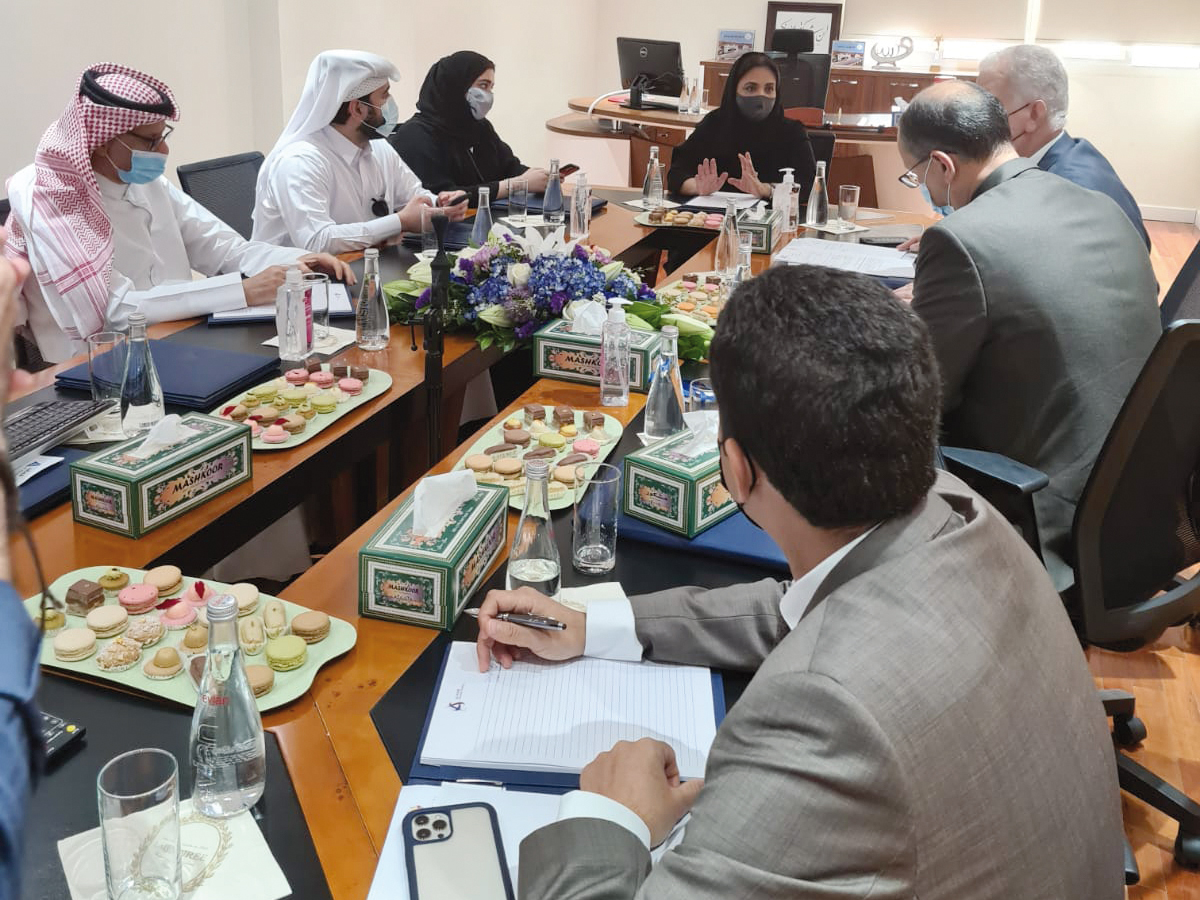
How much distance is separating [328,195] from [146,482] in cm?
222

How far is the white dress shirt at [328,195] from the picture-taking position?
3309 mm

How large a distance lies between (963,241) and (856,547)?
1.33 meters

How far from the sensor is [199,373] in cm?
207

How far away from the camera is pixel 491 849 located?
39.3 inches

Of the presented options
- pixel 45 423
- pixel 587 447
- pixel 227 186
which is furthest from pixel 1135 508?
pixel 227 186

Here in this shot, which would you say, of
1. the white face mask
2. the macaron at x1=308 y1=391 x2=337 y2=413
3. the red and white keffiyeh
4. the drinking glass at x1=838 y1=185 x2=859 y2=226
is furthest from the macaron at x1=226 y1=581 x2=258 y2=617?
the white face mask

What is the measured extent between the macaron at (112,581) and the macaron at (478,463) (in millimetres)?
569

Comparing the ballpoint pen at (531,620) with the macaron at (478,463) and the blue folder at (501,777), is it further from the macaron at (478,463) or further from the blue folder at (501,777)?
the macaron at (478,463)

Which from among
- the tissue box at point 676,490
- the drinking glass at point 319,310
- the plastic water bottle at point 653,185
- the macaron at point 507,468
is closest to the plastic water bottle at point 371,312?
the drinking glass at point 319,310

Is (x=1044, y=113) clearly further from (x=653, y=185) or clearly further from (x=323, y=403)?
(x=323, y=403)

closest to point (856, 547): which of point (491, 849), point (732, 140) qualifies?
point (491, 849)

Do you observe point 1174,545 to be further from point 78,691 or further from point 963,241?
point 78,691

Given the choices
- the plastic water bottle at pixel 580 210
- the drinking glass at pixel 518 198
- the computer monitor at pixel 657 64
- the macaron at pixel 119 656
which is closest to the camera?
the macaron at pixel 119 656

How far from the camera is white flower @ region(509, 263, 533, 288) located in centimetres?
243
